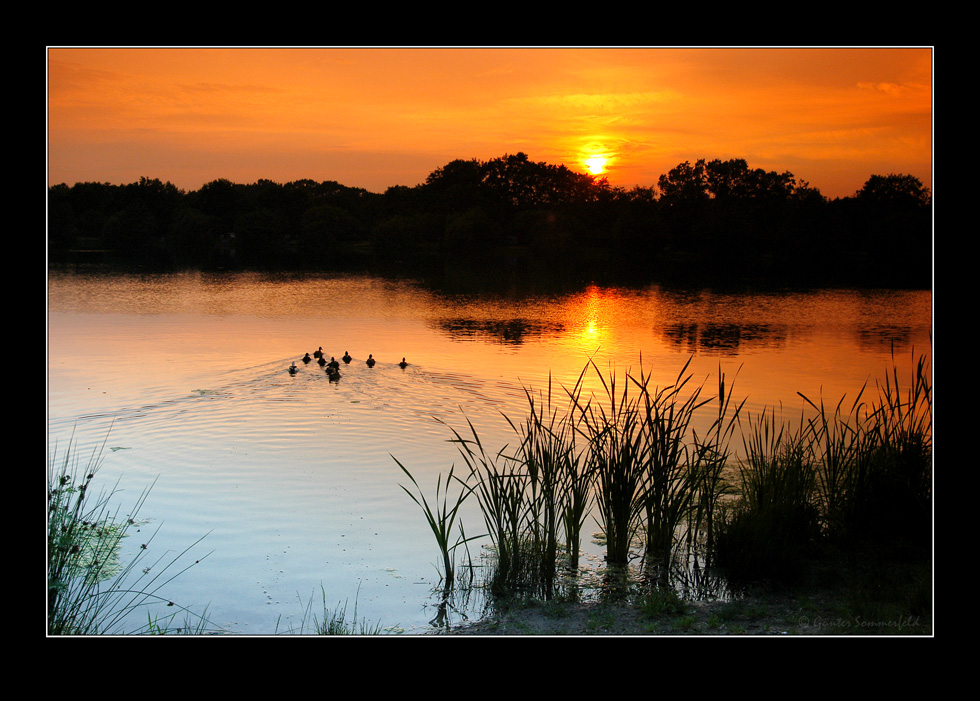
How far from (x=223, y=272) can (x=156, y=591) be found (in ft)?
61.4

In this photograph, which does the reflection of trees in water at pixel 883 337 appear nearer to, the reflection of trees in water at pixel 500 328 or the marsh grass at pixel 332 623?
the reflection of trees in water at pixel 500 328

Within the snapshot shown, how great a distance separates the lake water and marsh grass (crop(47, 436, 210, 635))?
14cm

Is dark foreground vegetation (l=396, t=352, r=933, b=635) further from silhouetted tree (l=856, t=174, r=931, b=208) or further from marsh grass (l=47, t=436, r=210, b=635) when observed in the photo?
silhouetted tree (l=856, t=174, r=931, b=208)

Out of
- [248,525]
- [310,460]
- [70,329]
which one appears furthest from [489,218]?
[248,525]

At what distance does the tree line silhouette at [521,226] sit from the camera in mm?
14844

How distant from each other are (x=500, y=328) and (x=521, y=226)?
8916 mm

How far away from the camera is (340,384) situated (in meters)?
8.98

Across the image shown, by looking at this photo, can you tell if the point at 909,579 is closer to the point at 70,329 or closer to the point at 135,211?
the point at 70,329

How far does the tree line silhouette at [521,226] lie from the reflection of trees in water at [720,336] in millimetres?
2600

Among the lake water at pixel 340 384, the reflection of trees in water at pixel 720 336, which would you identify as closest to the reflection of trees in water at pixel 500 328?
the lake water at pixel 340 384

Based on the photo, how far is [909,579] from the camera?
3.79 meters

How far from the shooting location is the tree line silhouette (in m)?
14.8

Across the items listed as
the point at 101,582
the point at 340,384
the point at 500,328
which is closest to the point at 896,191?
the point at 500,328

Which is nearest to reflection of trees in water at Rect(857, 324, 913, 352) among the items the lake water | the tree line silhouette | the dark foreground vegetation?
the lake water
